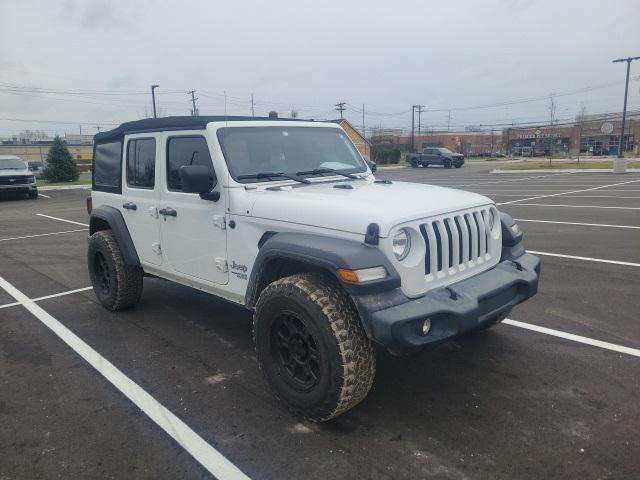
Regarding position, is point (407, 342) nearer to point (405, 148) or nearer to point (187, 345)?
point (187, 345)

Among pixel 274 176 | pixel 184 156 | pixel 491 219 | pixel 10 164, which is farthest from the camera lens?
pixel 10 164

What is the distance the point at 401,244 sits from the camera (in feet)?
10.6

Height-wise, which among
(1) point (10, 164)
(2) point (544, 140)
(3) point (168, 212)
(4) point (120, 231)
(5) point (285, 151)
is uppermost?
(2) point (544, 140)

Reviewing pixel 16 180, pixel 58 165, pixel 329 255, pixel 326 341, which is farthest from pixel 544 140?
pixel 326 341

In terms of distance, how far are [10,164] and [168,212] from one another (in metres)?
20.7

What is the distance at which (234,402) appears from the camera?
3658mm

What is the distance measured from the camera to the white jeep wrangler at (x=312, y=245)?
10.1 ft

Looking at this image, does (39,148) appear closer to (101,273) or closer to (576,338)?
(101,273)

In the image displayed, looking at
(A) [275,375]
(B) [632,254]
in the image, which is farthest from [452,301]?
(B) [632,254]

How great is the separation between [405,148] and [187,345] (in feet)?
275

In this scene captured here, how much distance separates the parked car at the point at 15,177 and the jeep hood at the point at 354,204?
20.5 metres

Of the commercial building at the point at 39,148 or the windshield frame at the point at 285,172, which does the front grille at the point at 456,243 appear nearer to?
the windshield frame at the point at 285,172

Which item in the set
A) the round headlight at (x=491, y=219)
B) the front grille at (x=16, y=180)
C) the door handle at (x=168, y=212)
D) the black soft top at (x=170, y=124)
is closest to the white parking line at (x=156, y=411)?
the door handle at (x=168, y=212)

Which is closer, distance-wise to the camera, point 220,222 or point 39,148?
point 220,222
